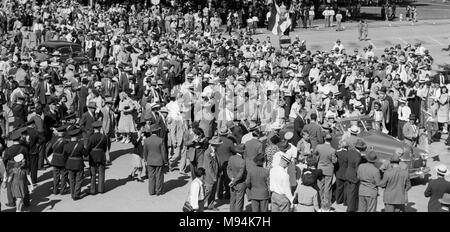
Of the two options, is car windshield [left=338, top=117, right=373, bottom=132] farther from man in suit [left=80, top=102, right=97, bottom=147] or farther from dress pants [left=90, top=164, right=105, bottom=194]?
man in suit [left=80, top=102, right=97, bottom=147]

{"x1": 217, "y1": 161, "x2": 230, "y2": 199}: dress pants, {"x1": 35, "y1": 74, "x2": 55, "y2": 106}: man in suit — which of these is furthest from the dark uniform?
{"x1": 35, "y1": 74, "x2": 55, "y2": 106}: man in suit

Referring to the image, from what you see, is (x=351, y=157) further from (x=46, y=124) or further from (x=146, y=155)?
(x=46, y=124)

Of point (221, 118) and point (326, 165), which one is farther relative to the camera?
point (221, 118)

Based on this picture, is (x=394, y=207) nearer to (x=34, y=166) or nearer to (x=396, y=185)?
(x=396, y=185)

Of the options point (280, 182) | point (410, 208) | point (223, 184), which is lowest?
point (410, 208)

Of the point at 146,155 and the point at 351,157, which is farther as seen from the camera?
the point at 146,155

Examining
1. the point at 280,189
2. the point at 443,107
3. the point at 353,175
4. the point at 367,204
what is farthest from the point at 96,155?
the point at 443,107

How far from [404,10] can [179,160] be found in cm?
4229

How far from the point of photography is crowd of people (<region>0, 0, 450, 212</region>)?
12062 millimetres

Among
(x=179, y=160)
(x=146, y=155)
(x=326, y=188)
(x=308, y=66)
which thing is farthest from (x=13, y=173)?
(x=308, y=66)

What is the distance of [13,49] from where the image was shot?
26.5 meters

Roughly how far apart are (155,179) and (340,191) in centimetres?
440

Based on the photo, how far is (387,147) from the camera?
50.4 ft

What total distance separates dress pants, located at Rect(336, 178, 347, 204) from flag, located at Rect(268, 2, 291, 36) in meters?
16.5
